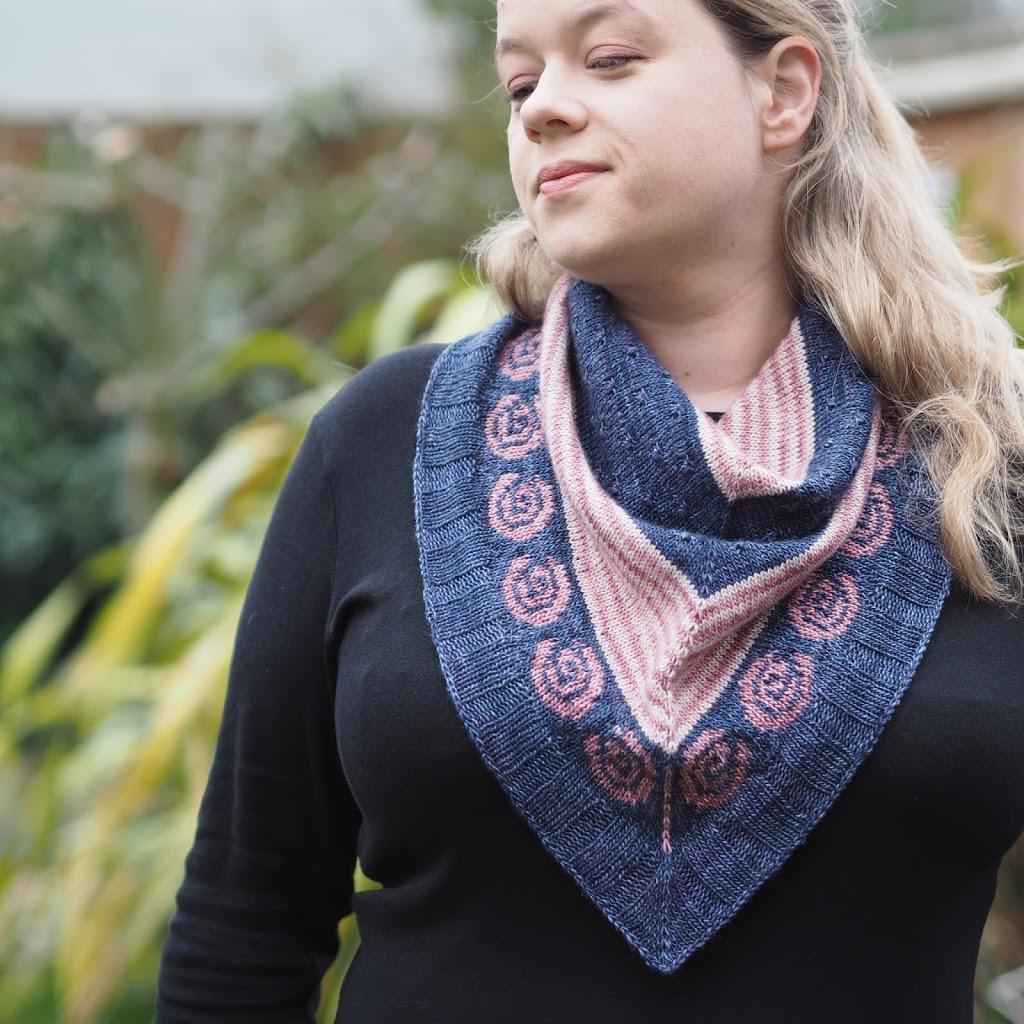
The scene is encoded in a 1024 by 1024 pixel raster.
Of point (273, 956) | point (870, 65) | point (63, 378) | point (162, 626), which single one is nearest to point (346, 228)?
point (63, 378)

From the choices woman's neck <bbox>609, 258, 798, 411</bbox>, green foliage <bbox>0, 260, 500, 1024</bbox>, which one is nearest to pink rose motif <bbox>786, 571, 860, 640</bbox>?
woman's neck <bbox>609, 258, 798, 411</bbox>

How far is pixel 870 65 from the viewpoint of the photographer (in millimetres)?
1575

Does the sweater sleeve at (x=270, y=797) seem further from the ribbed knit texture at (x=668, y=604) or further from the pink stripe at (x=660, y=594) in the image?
the pink stripe at (x=660, y=594)

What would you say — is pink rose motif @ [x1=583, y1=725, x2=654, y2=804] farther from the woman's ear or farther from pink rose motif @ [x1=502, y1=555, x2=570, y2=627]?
the woman's ear

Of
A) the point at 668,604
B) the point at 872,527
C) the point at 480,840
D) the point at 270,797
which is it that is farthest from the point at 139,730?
the point at 872,527

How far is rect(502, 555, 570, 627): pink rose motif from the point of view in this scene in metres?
1.20

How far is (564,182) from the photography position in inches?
48.5

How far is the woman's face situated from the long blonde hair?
0.06 m

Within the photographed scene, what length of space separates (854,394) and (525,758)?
1.68 feet

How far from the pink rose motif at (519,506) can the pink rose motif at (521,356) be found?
0.14 meters

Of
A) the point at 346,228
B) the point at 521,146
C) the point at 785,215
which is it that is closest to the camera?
the point at 521,146

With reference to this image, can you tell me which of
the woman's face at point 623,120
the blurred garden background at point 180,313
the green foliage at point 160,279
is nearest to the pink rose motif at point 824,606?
the woman's face at point 623,120

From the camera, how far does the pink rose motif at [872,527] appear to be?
1.24m

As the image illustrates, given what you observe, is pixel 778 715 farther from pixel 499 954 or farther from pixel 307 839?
pixel 307 839
